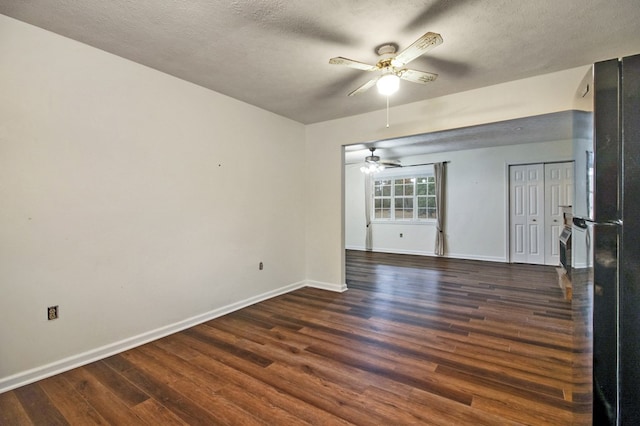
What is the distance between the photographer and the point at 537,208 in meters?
5.98

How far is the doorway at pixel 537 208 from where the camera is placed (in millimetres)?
5766

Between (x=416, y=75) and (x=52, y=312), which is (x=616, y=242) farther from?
(x=52, y=312)

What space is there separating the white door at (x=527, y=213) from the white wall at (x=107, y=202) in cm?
571

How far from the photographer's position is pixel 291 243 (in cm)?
436

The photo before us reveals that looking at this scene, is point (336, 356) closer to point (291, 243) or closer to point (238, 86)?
point (291, 243)

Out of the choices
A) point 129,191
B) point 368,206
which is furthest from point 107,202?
point 368,206

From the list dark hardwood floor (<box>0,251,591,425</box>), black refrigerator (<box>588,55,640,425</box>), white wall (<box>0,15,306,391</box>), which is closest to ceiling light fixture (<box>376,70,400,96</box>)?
black refrigerator (<box>588,55,640,425</box>)

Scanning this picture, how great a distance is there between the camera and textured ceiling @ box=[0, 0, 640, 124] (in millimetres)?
1903

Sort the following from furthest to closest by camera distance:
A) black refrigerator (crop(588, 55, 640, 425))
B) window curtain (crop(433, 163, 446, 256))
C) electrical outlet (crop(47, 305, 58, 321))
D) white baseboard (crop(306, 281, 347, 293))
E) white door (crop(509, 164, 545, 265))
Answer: window curtain (crop(433, 163, 446, 256)), white door (crop(509, 164, 545, 265)), white baseboard (crop(306, 281, 347, 293)), electrical outlet (crop(47, 305, 58, 321)), black refrigerator (crop(588, 55, 640, 425))

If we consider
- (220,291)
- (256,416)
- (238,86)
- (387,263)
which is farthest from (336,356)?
(387,263)

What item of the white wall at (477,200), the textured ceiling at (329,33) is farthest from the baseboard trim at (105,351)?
the white wall at (477,200)

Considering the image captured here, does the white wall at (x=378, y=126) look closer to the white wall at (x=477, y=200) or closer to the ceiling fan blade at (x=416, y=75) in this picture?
the ceiling fan blade at (x=416, y=75)

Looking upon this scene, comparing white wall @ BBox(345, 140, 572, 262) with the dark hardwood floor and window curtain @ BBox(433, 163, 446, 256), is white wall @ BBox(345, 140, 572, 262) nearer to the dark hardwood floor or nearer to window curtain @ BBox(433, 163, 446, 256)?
window curtain @ BBox(433, 163, 446, 256)

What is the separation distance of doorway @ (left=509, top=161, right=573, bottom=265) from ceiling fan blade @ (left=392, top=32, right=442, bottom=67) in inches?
213
